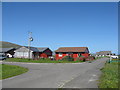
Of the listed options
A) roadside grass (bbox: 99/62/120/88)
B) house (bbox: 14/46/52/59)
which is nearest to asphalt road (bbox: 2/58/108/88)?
roadside grass (bbox: 99/62/120/88)

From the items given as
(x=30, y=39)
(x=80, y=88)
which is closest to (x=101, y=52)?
(x=30, y=39)

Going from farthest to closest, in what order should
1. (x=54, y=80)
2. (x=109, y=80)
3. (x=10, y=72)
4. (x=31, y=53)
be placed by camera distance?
(x=31, y=53) < (x=10, y=72) < (x=54, y=80) < (x=109, y=80)

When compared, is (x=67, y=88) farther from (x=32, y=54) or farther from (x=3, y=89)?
(x=32, y=54)

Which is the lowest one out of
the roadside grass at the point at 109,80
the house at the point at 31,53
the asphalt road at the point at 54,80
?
the asphalt road at the point at 54,80

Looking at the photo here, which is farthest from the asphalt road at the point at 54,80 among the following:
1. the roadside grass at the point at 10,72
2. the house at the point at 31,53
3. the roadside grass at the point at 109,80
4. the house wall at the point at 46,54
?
the house wall at the point at 46,54

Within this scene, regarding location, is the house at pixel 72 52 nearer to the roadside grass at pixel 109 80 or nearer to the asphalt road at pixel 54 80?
the asphalt road at pixel 54 80

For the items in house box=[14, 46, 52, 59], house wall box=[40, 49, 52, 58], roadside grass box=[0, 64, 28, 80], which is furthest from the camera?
house wall box=[40, 49, 52, 58]

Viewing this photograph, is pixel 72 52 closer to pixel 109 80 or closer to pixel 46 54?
pixel 46 54

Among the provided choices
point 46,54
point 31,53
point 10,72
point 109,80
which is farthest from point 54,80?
point 46,54

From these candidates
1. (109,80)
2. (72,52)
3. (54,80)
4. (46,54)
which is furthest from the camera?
(46,54)

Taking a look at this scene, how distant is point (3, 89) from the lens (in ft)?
27.0

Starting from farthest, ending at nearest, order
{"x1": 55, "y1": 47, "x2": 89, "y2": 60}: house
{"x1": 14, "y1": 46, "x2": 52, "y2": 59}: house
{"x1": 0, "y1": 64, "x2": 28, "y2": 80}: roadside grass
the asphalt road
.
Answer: {"x1": 55, "y1": 47, "x2": 89, "y2": 60}: house < {"x1": 14, "y1": 46, "x2": 52, "y2": 59}: house < {"x1": 0, "y1": 64, "x2": 28, "y2": 80}: roadside grass < the asphalt road

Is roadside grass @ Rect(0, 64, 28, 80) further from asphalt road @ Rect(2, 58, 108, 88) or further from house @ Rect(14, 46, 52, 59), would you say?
house @ Rect(14, 46, 52, 59)

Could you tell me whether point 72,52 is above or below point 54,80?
above
